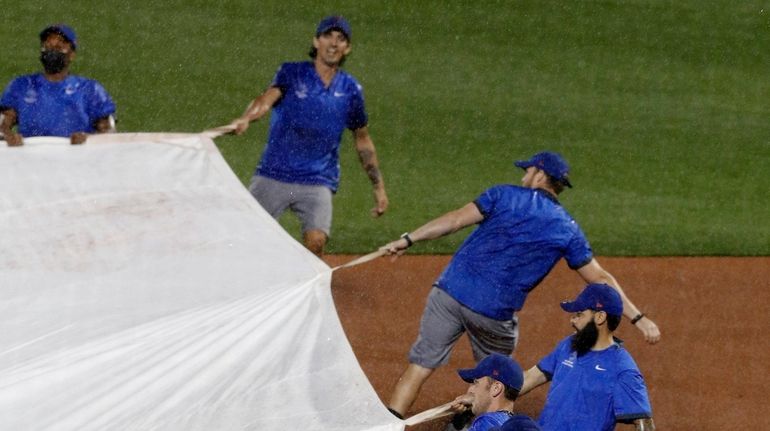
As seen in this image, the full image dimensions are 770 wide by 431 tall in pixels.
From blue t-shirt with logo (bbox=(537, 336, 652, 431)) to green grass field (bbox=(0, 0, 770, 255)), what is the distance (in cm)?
491

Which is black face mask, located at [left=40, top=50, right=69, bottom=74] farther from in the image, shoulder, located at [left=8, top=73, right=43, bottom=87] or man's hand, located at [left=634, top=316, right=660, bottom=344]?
man's hand, located at [left=634, top=316, right=660, bottom=344]

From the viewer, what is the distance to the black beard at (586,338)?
7.12 m

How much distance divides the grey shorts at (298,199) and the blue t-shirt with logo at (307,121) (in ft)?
0.16

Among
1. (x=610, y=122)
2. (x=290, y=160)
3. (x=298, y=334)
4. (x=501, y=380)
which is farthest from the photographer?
(x=610, y=122)

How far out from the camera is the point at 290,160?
9.59m

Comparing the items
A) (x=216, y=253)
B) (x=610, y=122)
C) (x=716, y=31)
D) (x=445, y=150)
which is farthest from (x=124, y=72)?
(x=216, y=253)

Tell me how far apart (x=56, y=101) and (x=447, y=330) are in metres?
2.89

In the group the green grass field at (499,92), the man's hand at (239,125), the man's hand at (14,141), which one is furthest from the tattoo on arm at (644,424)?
the green grass field at (499,92)

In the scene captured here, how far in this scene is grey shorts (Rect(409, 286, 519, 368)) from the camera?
27.0ft

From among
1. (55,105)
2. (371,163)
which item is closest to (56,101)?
(55,105)

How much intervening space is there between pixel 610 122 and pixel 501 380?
9.13 meters

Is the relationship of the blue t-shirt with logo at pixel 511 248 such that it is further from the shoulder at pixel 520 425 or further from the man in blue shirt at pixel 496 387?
the shoulder at pixel 520 425

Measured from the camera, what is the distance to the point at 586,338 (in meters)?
7.12

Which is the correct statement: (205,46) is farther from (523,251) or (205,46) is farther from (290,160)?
(523,251)
